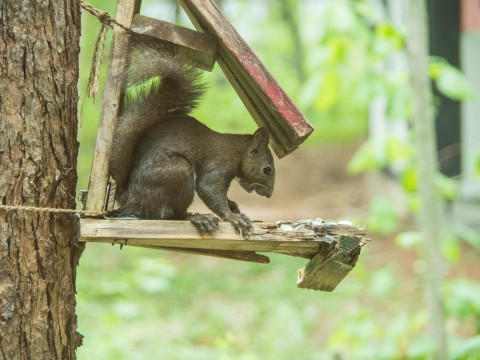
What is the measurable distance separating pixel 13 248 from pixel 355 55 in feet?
10.1

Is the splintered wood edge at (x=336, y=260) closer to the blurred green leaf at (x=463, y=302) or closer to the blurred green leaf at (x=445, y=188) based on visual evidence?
the blurred green leaf at (x=463, y=302)

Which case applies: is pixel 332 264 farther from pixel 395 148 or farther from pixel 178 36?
pixel 395 148

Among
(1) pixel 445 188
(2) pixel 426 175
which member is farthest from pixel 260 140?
(1) pixel 445 188

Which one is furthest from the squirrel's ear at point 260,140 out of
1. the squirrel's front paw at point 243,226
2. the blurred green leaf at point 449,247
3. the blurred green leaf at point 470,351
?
the blurred green leaf at point 449,247

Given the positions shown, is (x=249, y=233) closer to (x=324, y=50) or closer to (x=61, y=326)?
(x=61, y=326)

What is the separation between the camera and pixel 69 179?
2.15 meters

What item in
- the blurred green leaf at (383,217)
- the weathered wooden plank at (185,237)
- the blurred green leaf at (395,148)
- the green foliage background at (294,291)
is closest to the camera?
the weathered wooden plank at (185,237)

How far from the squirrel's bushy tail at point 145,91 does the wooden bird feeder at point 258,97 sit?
0.04 metres

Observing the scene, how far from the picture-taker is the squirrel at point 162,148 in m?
2.26

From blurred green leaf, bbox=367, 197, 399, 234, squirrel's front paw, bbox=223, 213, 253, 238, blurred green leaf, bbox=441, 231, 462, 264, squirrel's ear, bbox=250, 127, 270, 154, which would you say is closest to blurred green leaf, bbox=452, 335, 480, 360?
blurred green leaf, bbox=441, 231, 462, 264

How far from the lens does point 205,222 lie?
6.88 ft

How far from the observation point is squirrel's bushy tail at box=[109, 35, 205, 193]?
2234 millimetres

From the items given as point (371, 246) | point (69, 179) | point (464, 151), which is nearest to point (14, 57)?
point (69, 179)

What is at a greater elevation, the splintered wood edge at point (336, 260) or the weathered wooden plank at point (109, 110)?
the weathered wooden plank at point (109, 110)
